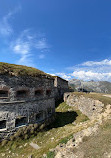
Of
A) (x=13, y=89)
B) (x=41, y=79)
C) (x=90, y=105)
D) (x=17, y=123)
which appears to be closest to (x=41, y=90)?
(x=41, y=79)

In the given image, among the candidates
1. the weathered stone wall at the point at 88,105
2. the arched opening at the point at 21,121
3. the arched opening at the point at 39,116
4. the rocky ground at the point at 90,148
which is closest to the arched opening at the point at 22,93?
the arched opening at the point at 21,121

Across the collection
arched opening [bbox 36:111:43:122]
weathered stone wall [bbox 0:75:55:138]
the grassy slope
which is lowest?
the grassy slope

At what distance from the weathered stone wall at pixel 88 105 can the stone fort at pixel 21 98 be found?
649 cm

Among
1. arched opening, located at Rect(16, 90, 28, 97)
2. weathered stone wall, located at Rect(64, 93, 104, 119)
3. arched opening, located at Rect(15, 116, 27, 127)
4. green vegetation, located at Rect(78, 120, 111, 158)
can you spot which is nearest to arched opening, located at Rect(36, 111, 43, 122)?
arched opening, located at Rect(15, 116, 27, 127)

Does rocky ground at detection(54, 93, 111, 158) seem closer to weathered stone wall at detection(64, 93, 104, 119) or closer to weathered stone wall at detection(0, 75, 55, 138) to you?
weathered stone wall at detection(0, 75, 55, 138)

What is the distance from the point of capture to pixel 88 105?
15.3 metres

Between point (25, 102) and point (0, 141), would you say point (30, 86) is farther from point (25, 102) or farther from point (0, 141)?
Result: point (0, 141)

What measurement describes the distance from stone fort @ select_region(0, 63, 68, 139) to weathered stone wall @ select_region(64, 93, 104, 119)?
21.3 feet

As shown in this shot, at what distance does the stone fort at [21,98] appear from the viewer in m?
9.51

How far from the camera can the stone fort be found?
9508mm

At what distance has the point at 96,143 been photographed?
586 cm

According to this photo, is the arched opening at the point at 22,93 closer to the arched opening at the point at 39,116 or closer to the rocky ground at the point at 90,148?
the arched opening at the point at 39,116

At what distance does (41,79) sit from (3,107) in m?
5.51

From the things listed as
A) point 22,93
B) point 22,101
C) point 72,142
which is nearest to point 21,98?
point 22,101
